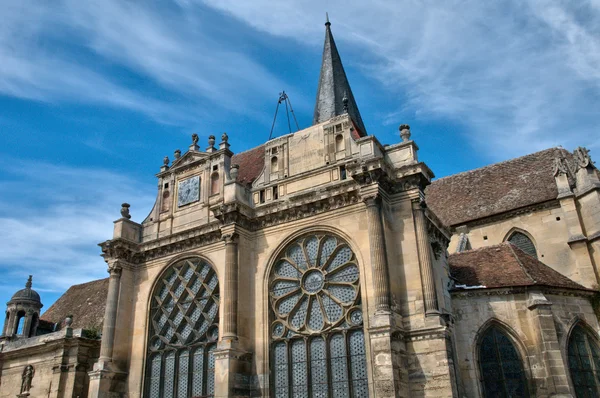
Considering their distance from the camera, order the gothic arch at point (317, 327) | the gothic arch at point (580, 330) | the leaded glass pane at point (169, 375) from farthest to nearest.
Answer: the leaded glass pane at point (169, 375) < the gothic arch at point (580, 330) < the gothic arch at point (317, 327)

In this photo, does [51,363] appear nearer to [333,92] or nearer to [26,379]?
[26,379]

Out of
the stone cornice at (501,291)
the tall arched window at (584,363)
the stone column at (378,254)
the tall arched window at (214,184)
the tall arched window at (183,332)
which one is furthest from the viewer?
the tall arched window at (214,184)

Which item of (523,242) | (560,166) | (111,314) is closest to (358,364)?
(111,314)

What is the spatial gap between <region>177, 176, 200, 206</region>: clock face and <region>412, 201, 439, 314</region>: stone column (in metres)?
8.15

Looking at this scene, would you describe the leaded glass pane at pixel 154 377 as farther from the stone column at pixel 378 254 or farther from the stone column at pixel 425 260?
the stone column at pixel 425 260

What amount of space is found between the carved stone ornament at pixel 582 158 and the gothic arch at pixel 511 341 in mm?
9001

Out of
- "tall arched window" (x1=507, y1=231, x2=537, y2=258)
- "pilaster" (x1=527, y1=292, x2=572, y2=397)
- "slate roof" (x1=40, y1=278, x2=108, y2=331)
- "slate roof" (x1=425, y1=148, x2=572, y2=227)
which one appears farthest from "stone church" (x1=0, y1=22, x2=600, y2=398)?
"slate roof" (x1=40, y1=278, x2=108, y2=331)

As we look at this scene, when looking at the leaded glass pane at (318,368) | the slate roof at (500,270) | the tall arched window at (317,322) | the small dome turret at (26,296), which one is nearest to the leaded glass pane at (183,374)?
the tall arched window at (317,322)

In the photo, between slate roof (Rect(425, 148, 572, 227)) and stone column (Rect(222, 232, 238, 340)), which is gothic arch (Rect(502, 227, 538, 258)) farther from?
stone column (Rect(222, 232, 238, 340))

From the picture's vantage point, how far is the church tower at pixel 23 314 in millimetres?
25281

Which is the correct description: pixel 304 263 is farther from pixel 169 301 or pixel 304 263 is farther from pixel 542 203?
pixel 542 203

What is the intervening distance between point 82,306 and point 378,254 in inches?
727

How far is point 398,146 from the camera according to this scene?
16234mm

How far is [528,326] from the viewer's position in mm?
15570
